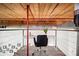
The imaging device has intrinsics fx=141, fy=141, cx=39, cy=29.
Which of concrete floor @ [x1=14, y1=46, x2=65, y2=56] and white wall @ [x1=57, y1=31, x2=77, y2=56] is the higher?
white wall @ [x1=57, y1=31, x2=77, y2=56]

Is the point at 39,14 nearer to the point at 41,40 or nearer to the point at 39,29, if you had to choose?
the point at 39,29

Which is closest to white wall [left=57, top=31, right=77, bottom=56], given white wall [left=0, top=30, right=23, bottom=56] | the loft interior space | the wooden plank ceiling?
the loft interior space

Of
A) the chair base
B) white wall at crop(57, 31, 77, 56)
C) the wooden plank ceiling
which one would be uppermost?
the wooden plank ceiling

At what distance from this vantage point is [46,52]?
1611mm

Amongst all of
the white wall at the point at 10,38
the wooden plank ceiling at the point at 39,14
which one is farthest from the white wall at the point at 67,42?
the white wall at the point at 10,38

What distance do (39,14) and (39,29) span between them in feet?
0.55

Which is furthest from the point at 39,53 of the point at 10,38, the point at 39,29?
the point at 10,38

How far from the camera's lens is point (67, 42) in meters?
1.61

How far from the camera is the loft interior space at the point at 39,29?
1.57 meters

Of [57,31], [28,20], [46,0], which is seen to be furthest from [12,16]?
[57,31]

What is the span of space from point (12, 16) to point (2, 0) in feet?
0.74

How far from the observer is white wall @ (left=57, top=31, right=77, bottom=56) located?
62.2 inches

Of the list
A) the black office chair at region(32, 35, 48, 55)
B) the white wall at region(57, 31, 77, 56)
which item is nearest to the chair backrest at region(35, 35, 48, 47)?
the black office chair at region(32, 35, 48, 55)

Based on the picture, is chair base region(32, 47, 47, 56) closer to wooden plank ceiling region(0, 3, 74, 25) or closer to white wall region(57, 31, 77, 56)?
white wall region(57, 31, 77, 56)
